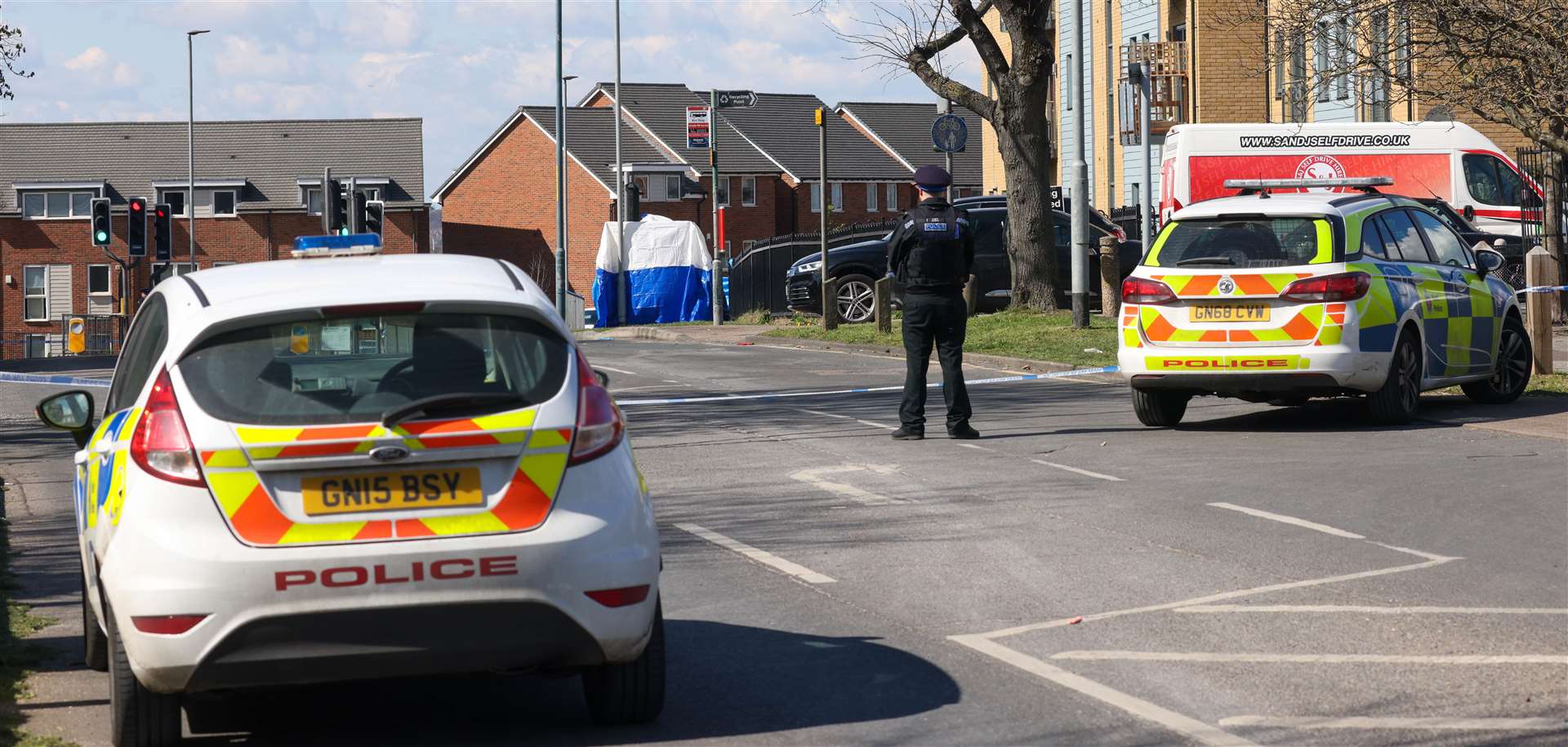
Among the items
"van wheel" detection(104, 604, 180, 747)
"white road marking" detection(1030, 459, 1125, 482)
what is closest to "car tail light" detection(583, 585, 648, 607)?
"van wheel" detection(104, 604, 180, 747)

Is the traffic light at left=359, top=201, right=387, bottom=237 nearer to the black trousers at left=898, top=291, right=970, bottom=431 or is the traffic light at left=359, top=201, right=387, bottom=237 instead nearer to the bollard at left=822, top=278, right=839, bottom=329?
the bollard at left=822, top=278, right=839, bottom=329

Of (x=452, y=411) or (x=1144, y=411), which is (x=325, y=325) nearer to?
(x=452, y=411)

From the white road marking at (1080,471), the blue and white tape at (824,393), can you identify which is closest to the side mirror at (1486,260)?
the blue and white tape at (824,393)

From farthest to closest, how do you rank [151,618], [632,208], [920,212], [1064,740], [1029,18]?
[632,208], [1029,18], [920,212], [1064,740], [151,618]

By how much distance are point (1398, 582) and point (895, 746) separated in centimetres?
321

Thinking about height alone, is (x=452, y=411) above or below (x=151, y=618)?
above

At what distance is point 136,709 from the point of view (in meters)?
5.34

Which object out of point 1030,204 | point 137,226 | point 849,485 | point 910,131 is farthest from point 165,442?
point 910,131

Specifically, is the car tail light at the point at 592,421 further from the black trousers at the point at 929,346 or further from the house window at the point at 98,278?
the house window at the point at 98,278

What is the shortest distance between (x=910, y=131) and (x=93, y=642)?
266 feet

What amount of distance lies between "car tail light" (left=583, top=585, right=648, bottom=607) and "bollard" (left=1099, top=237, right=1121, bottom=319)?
2110 cm

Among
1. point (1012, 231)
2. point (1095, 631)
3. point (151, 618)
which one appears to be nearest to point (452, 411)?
point (151, 618)

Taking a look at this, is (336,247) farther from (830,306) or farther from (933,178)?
(830,306)

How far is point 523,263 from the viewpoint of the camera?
77062mm
